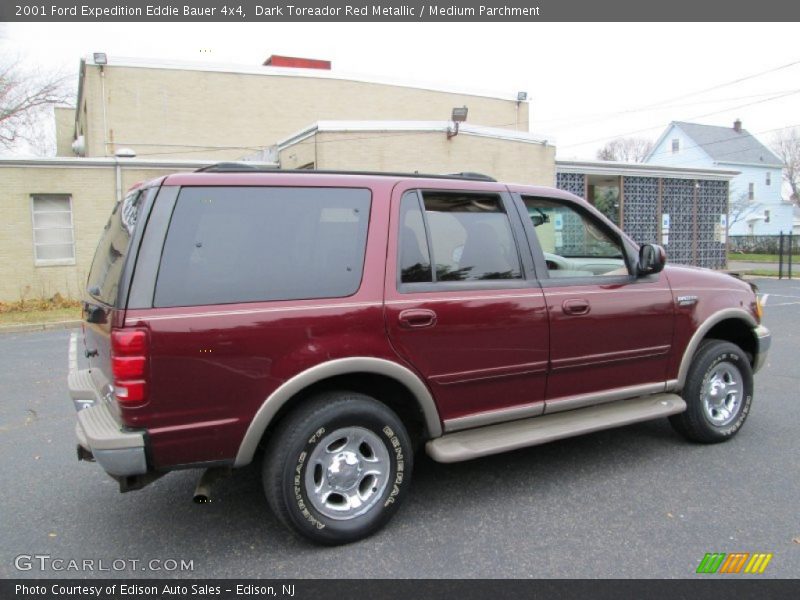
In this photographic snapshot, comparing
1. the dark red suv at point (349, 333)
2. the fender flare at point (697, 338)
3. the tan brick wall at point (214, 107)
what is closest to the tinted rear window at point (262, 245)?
the dark red suv at point (349, 333)

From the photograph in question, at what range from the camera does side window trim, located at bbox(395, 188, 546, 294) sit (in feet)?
11.4

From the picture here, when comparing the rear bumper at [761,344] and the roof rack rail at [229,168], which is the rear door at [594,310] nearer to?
the rear bumper at [761,344]

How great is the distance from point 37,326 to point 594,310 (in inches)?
475

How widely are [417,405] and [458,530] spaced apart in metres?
0.72

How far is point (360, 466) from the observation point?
330 centimetres

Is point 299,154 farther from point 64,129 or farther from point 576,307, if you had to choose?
point 64,129

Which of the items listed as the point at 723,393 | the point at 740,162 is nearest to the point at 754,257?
the point at 740,162

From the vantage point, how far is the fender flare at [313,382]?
3.03 m

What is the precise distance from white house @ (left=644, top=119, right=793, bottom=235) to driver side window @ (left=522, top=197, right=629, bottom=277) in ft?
157

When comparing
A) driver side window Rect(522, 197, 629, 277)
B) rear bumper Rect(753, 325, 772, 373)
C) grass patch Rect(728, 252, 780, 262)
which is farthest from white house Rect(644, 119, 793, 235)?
driver side window Rect(522, 197, 629, 277)

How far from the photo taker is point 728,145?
4809 centimetres

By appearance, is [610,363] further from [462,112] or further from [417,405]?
[462,112]

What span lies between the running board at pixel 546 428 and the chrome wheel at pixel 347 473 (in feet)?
1.20
